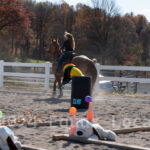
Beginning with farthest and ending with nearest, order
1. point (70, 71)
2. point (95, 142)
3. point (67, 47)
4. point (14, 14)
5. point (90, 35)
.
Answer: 1. point (90, 35)
2. point (14, 14)
3. point (67, 47)
4. point (70, 71)
5. point (95, 142)

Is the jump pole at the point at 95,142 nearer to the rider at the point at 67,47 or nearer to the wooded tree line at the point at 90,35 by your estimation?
the rider at the point at 67,47

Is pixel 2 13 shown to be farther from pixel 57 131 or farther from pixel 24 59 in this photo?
pixel 57 131

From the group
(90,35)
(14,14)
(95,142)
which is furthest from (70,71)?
(90,35)

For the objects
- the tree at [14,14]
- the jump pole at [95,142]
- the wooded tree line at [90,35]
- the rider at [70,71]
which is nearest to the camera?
the jump pole at [95,142]

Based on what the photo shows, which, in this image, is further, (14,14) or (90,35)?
(90,35)

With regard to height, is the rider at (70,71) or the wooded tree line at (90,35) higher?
the wooded tree line at (90,35)

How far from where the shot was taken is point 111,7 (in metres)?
36.2

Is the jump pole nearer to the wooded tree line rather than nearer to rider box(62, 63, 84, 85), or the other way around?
rider box(62, 63, 84, 85)

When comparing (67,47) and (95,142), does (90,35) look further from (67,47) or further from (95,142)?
(95,142)

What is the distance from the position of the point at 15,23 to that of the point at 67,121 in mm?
21911

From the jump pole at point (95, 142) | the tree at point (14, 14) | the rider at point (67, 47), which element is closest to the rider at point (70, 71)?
the rider at point (67, 47)

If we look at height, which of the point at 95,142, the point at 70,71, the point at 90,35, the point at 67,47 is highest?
the point at 90,35

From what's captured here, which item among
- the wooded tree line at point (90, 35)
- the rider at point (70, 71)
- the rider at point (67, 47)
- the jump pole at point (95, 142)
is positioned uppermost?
the wooded tree line at point (90, 35)

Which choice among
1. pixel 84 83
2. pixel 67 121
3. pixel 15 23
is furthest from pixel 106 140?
pixel 15 23
